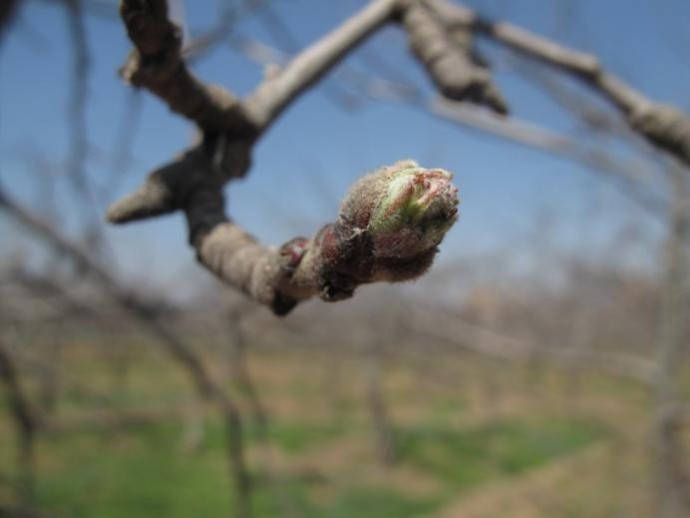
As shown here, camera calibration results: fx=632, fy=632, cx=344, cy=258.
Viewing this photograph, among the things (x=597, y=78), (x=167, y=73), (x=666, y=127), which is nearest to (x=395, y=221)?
(x=167, y=73)

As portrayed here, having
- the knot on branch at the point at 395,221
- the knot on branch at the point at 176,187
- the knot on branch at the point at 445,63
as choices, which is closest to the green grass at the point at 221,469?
the knot on branch at the point at 445,63

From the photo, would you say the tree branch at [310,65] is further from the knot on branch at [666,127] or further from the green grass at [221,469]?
the green grass at [221,469]

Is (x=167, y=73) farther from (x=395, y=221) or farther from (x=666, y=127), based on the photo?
(x=666, y=127)

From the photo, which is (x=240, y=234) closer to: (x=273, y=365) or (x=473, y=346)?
(x=473, y=346)

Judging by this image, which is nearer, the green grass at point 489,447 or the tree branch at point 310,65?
the tree branch at point 310,65

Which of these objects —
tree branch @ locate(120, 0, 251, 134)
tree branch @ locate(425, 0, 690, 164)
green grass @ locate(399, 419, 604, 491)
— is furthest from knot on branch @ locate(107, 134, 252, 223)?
green grass @ locate(399, 419, 604, 491)

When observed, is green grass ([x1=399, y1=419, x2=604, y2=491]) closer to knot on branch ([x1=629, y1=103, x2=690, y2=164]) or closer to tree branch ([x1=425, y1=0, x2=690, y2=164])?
tree branch ([x1=425, y1=0, x2=690, y2=164])

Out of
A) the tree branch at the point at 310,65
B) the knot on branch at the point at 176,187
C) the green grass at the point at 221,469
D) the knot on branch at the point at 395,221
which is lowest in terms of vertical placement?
the knot on branch at the point at 395,221

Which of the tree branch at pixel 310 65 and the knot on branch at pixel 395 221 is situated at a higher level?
the tree branch at pixel 310 65

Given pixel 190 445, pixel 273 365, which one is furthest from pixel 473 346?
pixel 273 365
